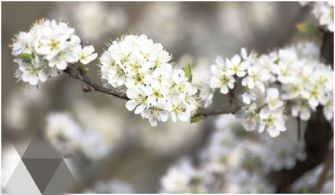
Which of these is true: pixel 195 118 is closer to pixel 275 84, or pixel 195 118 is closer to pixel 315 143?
pixel 275 84

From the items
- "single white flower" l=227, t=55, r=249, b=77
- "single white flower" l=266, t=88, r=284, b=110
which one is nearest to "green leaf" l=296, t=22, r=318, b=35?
"single white flower" l=266, t=88, r=284, b=110

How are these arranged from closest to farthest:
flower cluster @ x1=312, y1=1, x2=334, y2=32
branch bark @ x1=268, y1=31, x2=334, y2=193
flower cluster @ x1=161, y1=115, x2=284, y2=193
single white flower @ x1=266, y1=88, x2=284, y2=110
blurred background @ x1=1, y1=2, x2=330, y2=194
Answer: single white flower @ x1=266, y1=88, x2=284, y2=110, flower cluster @ x1=312, y1=1, x2=334, y2=32, branch bark @ x1=268, y1=31, x2=334, y2=193, flower cluster @ x1=161, y1=115, x2=284, y2=193, blurred background @ x1=1, y1=2, x2=330, y2=194

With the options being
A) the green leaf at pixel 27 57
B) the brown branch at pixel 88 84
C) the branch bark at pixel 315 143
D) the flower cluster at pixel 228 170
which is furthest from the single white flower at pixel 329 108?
the green leaf at pixel 27 57

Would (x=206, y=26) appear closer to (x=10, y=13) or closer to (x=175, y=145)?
(x=175, y=145)

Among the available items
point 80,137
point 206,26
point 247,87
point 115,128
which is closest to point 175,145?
point 115,128

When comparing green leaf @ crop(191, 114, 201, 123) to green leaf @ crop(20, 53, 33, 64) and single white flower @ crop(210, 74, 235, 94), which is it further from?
green leaf @ crop(20, 53, 33, 64)

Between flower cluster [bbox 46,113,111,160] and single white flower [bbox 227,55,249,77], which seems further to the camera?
flower cluster [bbox 46,113,111,160]

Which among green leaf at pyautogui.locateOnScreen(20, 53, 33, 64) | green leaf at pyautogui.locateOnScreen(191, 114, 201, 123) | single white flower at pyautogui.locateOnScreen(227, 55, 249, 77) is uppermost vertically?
single white flower at pyautogui.locateOnScreen(227, 55, 249, 77)
